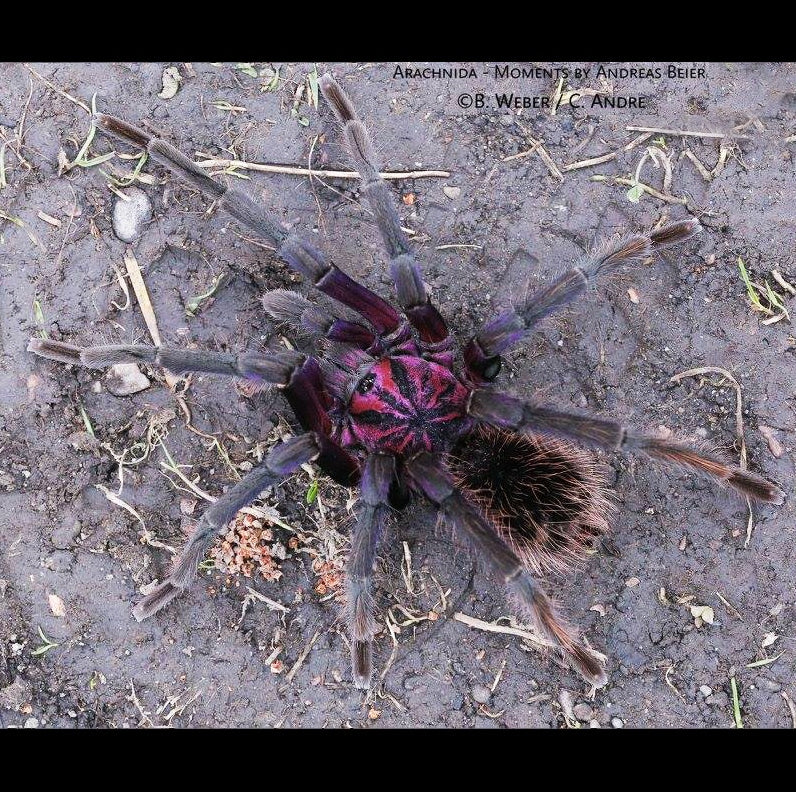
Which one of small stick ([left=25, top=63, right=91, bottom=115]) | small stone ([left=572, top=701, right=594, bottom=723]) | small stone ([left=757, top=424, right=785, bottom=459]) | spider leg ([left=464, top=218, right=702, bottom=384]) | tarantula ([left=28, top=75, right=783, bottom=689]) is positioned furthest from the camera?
small stick ([left=25, top=63, right=91, bottom=115])

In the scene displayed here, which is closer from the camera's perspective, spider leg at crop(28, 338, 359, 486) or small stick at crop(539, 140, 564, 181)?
spider leg at crop(28, 338, 359, 486)

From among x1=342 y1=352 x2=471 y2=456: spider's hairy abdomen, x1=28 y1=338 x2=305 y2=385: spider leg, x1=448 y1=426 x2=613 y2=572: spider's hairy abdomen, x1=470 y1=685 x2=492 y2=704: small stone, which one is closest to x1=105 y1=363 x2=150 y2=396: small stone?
x1=28 y1=338 x2=305 y2=385: spider leg

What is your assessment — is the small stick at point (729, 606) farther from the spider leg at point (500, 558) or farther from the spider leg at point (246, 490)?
the spider leg at point (246, 490)

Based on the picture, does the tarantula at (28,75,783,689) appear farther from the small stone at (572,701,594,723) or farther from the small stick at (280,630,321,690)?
the small stick at (280,630,321,690)

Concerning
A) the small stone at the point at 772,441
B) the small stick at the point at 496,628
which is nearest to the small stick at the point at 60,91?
the small stick at the point at 496,628

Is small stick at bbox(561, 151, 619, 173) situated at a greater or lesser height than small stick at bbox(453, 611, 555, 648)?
greater

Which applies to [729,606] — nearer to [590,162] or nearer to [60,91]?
[590,162]

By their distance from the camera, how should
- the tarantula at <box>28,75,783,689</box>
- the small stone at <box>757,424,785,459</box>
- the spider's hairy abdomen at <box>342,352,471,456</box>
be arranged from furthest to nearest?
the small stone at <box>757,424,785,459</box>
the spider's hairy abdomen at <box>342,352,471,456</box>
the tarantula at <box>28,75,783,689</box>

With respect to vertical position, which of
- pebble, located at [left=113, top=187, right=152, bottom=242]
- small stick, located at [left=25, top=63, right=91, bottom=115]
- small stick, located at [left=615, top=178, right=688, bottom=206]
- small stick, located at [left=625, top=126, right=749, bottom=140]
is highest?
small stick, located at [left=25, top=63, right=91, bottom=115]

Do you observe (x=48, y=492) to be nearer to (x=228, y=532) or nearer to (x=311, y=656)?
(x=228, y=532)
